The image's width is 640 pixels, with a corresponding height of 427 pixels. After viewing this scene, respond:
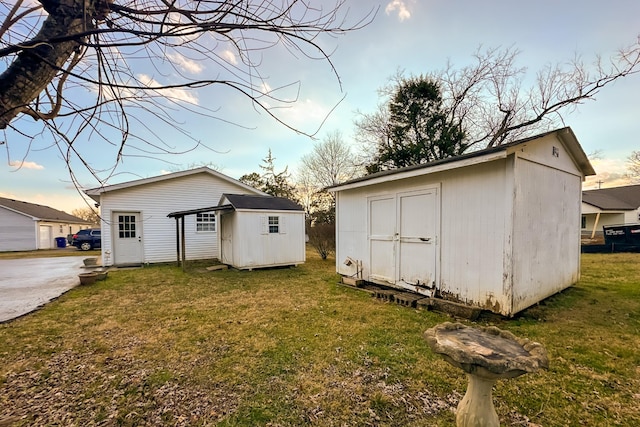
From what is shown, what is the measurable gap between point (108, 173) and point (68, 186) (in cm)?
22

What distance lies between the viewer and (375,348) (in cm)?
342

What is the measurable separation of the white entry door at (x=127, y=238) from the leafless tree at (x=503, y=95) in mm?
14137

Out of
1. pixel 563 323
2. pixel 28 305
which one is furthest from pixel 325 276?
pixel 28 305

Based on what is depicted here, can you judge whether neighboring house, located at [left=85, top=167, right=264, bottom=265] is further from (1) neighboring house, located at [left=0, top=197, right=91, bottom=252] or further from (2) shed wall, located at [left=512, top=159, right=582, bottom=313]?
(1) neighboring house, located at [left=0, top=197, right=91, bottom=252]

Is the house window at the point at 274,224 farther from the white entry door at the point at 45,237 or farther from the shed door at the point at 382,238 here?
the white entry door at the point at 45,237

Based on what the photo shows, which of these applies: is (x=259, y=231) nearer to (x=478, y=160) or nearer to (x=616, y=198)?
(x=478, y=160)

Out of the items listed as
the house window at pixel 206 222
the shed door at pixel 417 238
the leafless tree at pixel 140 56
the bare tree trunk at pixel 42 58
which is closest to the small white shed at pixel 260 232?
the house window at pixel 206 222

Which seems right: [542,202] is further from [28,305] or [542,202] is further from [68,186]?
[28,305]

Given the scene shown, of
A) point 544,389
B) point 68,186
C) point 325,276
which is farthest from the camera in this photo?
point 325,276

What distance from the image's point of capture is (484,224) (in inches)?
175

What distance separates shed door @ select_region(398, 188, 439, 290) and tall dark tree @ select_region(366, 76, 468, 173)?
1060cm

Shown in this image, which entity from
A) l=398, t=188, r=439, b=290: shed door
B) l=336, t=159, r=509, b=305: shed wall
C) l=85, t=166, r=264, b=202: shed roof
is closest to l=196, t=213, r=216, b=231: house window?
l=85, t=166, r=264, b=202: shed roof

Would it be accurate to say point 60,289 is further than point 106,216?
No

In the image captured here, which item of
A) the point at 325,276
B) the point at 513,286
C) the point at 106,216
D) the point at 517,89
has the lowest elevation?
the point at 325,276
